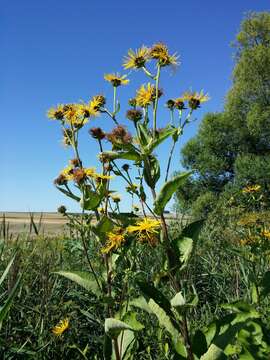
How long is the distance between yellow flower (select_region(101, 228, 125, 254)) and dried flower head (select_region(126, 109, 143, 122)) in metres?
0.59

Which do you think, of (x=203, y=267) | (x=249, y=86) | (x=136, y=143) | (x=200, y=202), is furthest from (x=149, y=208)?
(x=249, y=86)

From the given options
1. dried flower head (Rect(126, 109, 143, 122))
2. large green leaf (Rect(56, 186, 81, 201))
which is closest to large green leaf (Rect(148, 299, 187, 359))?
large green leaf (Rect(56, 186, 81, 201))

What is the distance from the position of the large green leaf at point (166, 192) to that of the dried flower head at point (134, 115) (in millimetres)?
589

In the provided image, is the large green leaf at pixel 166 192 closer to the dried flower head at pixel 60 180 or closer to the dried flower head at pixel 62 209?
the dried flower head at pixel 60 180

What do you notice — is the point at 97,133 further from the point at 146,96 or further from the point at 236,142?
the point at 236,142

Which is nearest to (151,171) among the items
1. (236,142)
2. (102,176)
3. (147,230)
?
(147,230)

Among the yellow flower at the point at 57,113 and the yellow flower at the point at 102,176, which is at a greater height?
the yellow flower at the point at 57,113

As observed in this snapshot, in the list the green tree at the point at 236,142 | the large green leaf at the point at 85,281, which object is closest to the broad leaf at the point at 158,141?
the large green leaf at the point at 85,281

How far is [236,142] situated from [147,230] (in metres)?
17.3

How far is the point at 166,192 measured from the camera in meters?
1.86

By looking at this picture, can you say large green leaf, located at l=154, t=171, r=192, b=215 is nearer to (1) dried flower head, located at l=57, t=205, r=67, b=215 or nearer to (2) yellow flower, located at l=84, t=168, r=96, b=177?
(2) yellow flower, located at l=84, t=168, r=96, b=177

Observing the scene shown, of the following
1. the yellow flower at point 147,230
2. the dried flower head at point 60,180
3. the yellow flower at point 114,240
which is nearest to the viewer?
the yellow flower at point 147,230

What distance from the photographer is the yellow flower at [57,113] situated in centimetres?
278

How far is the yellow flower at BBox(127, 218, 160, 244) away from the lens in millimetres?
1929
